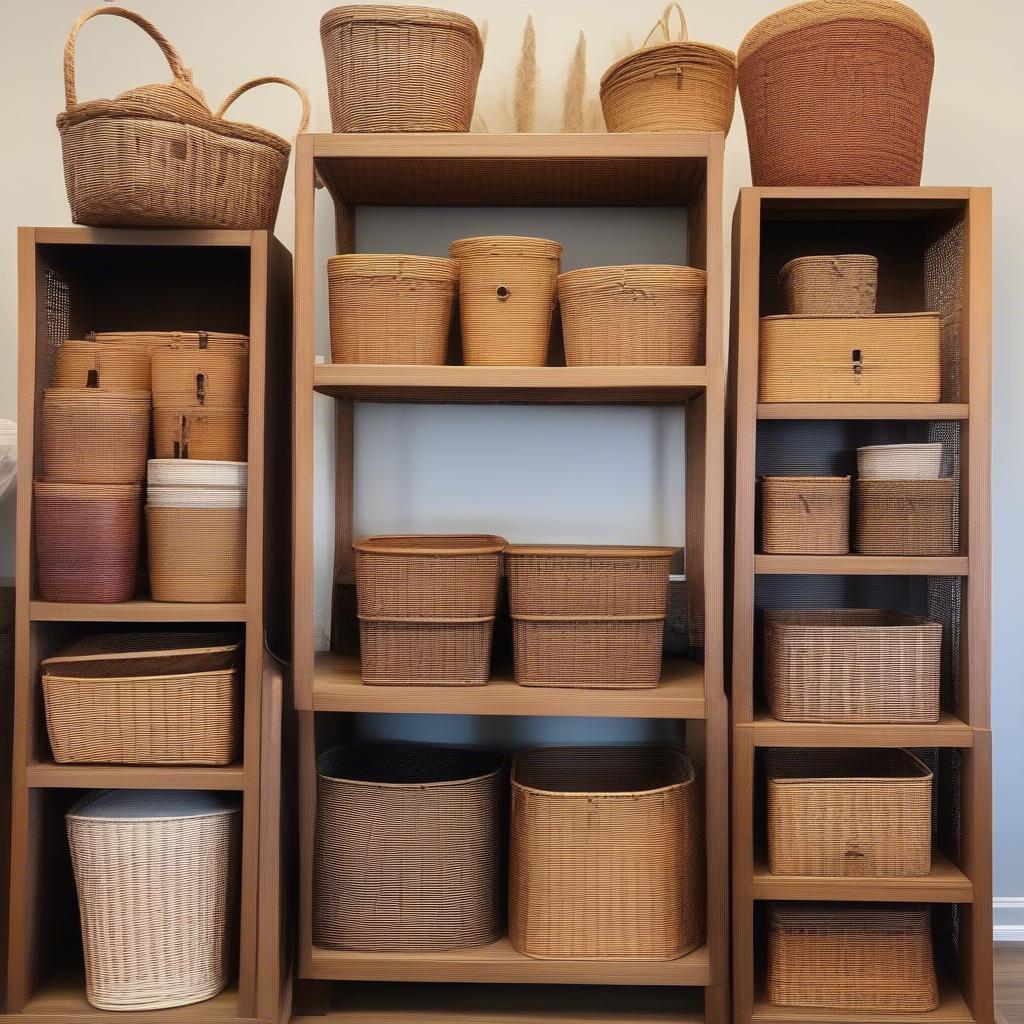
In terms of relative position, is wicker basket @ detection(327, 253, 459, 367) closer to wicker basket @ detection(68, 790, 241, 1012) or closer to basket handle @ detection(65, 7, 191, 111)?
basket handle @ detection(65, 7, 191, 111)

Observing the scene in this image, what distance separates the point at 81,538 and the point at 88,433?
227mm

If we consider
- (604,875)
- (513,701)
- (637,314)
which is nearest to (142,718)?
(513,701)

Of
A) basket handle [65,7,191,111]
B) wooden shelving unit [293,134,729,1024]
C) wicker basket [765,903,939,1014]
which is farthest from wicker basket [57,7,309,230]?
wicker basket [765,903,939,1014]

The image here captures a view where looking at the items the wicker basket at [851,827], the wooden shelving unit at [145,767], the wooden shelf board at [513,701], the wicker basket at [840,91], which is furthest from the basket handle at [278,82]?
the wicker basket at [851,827]

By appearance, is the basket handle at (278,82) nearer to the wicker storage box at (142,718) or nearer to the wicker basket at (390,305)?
the wicker basket at (390,305)

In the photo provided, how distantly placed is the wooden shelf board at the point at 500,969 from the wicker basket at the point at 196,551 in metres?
0.84

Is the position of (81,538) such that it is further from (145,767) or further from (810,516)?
(810,516)

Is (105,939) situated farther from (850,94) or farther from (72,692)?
(850,94)

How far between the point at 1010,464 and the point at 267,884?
83.5 inches

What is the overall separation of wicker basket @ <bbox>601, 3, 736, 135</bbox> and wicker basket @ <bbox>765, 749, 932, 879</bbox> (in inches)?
57.5

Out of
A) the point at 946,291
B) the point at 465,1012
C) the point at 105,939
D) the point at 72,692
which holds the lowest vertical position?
the point at 465,1012

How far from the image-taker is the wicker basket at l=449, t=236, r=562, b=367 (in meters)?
2.20

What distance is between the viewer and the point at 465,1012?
2.32 m

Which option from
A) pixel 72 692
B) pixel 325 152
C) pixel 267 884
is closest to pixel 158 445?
pixel 72 692
